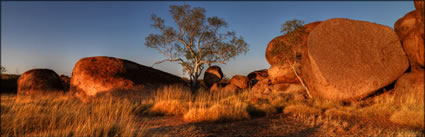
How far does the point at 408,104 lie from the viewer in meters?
8.12

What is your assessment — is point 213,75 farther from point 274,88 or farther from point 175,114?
point 175,114

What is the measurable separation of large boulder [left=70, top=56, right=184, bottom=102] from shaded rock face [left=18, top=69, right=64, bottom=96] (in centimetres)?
456

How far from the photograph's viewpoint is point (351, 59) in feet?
30.4

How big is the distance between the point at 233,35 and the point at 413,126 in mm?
11708

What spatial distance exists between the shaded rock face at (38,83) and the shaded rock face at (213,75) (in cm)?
868

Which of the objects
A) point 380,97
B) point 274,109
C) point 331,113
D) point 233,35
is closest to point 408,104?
point 380,97

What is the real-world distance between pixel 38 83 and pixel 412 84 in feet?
59.6

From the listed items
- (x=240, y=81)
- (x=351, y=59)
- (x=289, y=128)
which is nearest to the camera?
(x=289, y=128)

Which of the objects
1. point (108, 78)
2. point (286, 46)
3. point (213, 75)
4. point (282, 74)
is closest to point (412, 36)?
point (286, 46)

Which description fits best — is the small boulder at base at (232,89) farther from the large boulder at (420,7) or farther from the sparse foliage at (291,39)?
the large boulder at (420,7)

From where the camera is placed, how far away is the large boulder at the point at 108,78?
1099cm

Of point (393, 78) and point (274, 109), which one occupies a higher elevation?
point (393, 78)

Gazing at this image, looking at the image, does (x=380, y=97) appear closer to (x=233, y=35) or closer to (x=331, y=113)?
(x=331, y=113)

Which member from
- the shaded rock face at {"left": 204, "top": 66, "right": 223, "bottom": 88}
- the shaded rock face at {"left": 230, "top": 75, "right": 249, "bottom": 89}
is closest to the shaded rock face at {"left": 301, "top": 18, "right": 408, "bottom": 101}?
the shaded rock face at {"left": 230, "top": 75, "right": 249, "bottom": 89}
